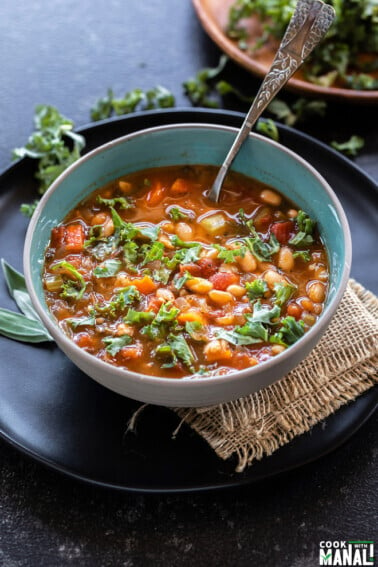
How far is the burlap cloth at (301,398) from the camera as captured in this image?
305 centimetres

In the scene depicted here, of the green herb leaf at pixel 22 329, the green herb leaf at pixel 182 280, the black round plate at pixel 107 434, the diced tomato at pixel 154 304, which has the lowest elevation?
the black round plate at pixel 107 434

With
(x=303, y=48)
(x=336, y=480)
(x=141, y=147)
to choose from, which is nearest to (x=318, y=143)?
(x=303, y=48)

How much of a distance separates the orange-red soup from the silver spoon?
0.79ft

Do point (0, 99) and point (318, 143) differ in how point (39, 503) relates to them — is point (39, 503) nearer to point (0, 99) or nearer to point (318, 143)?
point (318, 143)

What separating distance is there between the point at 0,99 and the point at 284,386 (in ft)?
9.25

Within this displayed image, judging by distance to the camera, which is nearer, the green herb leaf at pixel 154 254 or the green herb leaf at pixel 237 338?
the green herb leaf at pixel 237 338

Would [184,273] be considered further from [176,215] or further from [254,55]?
[254,55]

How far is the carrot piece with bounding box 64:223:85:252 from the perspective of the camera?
3.39 meters

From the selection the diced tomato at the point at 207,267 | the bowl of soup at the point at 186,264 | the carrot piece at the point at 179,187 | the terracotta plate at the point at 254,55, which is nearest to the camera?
the bowl of soup at the point at 186,264

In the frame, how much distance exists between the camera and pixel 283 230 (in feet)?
11.2

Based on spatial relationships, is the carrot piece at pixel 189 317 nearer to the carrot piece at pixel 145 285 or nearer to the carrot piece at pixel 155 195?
the carrot piece at pixel 145 285

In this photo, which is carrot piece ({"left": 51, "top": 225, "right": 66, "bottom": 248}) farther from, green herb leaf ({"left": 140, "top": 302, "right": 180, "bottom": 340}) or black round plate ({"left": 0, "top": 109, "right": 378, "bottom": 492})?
green herb leaf ({"left": 140, "top": 302, "right": 180, "bottom": 340})

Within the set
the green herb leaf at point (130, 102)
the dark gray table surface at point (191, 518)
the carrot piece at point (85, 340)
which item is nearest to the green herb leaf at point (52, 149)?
the green herb leaf at point (130, 102)

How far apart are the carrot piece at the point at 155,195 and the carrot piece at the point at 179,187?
0.05 metres
